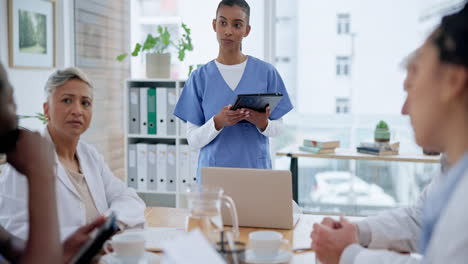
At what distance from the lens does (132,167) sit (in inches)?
154

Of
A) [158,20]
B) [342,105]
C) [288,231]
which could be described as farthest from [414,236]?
[158,20]

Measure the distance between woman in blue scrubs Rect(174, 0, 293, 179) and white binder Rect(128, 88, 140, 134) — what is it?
1317 mm

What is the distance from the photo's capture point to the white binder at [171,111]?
375cm

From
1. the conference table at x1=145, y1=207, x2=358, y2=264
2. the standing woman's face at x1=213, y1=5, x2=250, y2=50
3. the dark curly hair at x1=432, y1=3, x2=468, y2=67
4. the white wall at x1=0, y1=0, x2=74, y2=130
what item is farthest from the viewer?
the white wall at x1=0, y1=0, x2=74, y2=130

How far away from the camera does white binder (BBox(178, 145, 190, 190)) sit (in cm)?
381

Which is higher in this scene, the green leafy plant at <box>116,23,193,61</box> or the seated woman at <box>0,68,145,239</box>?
the green leafy plant at <box>116,23,193,61</box>

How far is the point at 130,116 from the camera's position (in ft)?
12.7

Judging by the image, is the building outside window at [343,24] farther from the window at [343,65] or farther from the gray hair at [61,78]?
the gray hair at [61,78]

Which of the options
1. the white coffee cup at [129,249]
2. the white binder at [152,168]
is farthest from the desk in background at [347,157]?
the white coffee cup at [129,249]

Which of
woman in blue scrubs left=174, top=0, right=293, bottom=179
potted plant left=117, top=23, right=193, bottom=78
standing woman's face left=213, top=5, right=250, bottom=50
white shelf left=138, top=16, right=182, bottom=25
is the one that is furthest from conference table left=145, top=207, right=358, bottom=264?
white shelf left=138, top=16, right=182, bottom=25

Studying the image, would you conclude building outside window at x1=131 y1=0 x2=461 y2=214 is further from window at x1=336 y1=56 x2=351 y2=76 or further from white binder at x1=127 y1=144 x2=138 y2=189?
white binder at x1=127 y1=144 x2=138 y2=189

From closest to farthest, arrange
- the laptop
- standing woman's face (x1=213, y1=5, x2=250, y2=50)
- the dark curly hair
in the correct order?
the dark curly hair
the laptop
standing woman's face (x1=213, y1=5, x2=250, y2=50)

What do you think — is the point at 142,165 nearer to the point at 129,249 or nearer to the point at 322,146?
the point at 322,146

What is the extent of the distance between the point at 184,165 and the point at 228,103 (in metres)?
1.43
